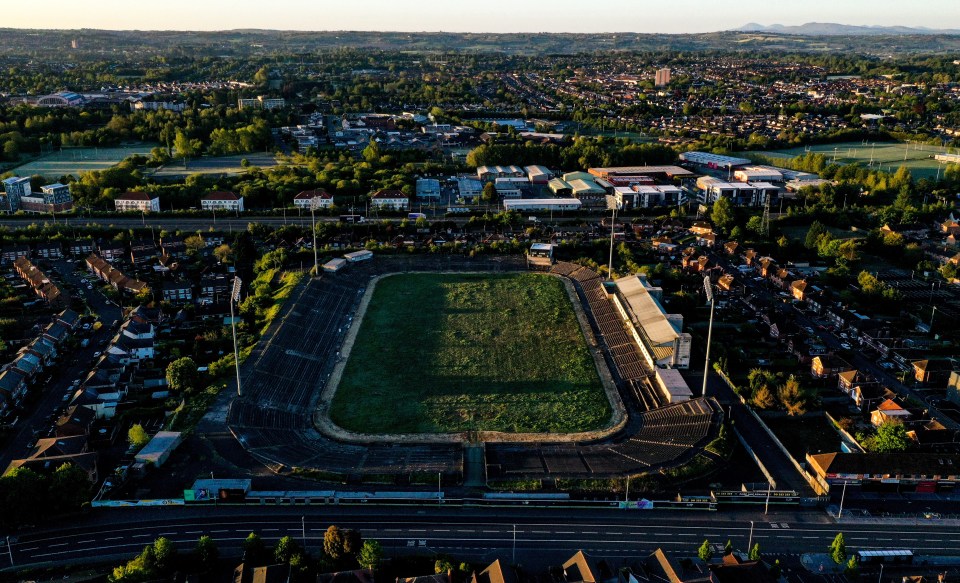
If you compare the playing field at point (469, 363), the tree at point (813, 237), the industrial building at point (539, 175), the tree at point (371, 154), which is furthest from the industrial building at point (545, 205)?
the tree at point (371, 154)

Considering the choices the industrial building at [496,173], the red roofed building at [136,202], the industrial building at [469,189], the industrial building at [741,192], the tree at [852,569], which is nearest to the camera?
the tree at [852,569]

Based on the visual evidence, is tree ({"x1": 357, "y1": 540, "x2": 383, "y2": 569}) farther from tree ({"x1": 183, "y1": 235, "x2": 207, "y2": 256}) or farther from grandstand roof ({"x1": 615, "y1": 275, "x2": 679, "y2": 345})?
tree ({"x1": 183, "y1": 235, "x2": 207, "y2": 256})

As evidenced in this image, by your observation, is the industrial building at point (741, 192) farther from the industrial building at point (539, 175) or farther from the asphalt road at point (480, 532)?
the asphalt road at point (480, 532)

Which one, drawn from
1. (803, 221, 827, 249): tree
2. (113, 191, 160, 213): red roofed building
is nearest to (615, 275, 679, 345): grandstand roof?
(803, 221, 827, 249): tree

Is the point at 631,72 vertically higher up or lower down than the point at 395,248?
higher up

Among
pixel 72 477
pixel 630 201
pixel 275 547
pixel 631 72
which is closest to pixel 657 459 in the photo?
pixel 275 547

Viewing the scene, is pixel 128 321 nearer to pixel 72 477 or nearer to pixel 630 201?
pixel 72 477

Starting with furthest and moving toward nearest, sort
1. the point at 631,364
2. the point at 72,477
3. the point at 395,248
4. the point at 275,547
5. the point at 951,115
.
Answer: the point at 951,115
the point at 395,248
the point at 631,364
the point at 72,477
the point at 275,547
